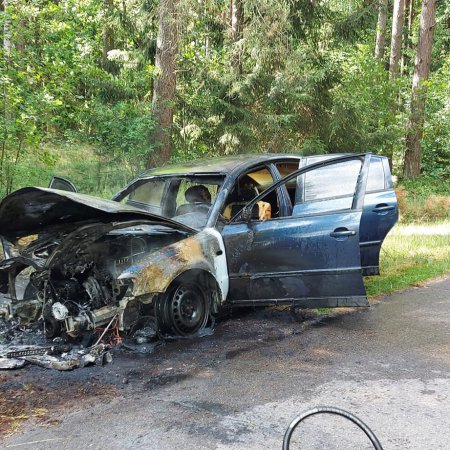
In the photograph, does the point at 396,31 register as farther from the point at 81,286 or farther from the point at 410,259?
the point at 81,286

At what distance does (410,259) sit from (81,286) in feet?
20.2

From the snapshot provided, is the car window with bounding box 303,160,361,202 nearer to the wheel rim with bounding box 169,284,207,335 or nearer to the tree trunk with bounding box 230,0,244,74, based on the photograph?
the wheel rim with bounding box 169,284,207,335

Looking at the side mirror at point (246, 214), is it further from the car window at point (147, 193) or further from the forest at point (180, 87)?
the forest at point (180, 87)

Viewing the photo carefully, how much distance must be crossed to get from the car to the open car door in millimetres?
10

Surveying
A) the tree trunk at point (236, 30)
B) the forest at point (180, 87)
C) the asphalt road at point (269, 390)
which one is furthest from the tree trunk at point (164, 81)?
the asphalt road at point (269, 390)

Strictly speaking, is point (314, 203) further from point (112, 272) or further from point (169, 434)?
point (169, 434)

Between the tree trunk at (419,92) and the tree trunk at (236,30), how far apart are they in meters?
8.36

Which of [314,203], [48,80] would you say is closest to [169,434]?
[314,203]

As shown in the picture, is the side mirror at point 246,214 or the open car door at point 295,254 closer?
the open car door at point 295,254

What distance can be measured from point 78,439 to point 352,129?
13.0 meters

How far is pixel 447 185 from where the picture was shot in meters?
19.7

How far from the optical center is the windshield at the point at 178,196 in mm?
5539

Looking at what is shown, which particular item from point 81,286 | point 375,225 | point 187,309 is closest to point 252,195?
point 375,225

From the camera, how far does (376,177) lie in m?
6.41
